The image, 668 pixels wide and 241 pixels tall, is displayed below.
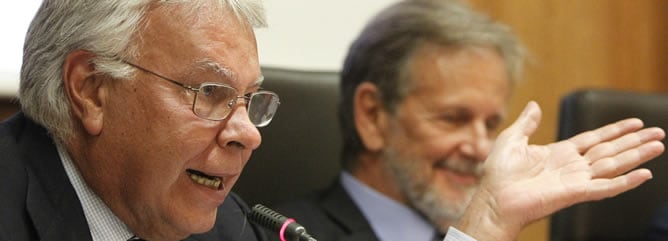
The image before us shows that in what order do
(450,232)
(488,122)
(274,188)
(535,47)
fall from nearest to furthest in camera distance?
(450,232)
(274,188)
(488,122)
(535,47)

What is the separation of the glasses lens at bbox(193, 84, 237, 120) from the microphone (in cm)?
20

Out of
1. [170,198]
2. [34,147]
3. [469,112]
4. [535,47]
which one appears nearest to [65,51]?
[34,147]

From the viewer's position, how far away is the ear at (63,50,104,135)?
1.51 meters

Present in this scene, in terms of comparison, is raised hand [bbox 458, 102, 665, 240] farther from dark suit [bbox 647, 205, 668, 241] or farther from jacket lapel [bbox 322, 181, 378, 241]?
dark suit [bbox 647, 205, 668, 241]

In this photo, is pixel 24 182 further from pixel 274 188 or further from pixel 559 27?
pixel 559 27

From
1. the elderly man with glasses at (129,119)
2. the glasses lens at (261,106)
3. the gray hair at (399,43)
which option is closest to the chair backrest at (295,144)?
the gray hair at (399,43)

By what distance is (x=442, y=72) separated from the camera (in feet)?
Result: 7.76

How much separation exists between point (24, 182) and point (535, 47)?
2.07 meters

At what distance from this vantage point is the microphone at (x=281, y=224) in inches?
61.9

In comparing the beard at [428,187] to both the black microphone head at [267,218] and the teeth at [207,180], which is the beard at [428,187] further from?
the teeth at [207,180]

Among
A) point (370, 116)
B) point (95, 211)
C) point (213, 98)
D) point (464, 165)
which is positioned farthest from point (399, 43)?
point (95, 211)

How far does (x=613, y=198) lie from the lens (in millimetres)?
2424

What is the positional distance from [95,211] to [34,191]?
108mm

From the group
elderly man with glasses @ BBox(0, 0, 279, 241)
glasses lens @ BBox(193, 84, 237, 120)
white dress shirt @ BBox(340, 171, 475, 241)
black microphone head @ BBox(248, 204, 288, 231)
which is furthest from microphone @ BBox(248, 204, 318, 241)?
white dress shirt @ BBox(340, 171, 475, 241)
